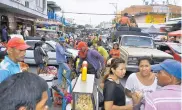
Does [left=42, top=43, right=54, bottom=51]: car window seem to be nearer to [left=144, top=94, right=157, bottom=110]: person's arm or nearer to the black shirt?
the black shirt

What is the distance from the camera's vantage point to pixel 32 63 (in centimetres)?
1423

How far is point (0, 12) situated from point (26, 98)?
1990 cm

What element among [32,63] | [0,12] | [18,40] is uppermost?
[0,12]

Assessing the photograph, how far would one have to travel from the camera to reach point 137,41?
1261 centimetres

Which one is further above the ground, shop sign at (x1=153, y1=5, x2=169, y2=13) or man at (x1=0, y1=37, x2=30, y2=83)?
shop sign at (x1=153, y1=5, x2=169, y2=13)

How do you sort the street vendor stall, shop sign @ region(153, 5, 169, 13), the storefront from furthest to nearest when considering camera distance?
shop sign @ region(153, 5, 169, 13) < the storefront < the street vendor stall

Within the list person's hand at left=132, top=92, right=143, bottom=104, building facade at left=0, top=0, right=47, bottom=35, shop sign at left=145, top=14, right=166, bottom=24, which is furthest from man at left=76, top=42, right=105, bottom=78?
shop sign at left=145, top=14, right=166, bottom=24

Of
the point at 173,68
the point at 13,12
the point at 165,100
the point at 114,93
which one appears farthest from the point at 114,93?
the point at 13,12

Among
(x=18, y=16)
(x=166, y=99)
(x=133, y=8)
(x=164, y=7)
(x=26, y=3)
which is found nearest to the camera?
(x=166, y=99)

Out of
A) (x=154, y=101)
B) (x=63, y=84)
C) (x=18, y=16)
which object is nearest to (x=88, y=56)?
(x=63, y=84)

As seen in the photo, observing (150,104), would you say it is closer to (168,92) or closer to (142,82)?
(168,92)

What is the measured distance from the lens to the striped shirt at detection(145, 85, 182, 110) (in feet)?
7.75

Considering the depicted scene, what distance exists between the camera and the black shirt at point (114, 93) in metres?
3.41

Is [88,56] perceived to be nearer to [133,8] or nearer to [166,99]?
[166,99]
